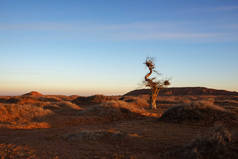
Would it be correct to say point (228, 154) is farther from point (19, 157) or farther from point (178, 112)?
point (178, 112)

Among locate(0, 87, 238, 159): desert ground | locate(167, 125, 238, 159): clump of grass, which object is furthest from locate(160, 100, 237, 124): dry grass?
locate(167, 125, 238, 159): clump of grass

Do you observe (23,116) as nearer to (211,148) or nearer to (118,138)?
(118,138)

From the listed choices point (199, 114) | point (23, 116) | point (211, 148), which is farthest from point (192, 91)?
point (211, 148)

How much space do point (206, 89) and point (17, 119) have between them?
7467 cm

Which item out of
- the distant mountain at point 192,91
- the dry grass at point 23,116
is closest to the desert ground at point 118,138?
the dry grass at point 23,116

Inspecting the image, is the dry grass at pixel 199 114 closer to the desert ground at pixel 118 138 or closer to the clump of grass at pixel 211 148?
the desert ground at pixel 118 138

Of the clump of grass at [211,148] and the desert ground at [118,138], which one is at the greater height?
the clump of grass at [211,148]

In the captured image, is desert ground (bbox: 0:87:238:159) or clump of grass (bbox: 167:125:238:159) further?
desert ground (bbox: 0:87:238:159)

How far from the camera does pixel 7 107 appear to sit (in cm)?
1583

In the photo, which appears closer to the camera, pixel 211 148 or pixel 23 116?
pixel 211 148

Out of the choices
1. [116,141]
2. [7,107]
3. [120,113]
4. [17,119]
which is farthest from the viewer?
[120,113]

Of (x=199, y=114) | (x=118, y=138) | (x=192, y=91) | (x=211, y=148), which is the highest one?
(x=192, y=91)

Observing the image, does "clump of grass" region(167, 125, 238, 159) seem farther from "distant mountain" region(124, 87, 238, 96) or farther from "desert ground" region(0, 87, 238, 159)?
"distant mountain" region(124, 87, 238, 96)

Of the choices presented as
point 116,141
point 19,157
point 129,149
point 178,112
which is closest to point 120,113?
point 178,112
